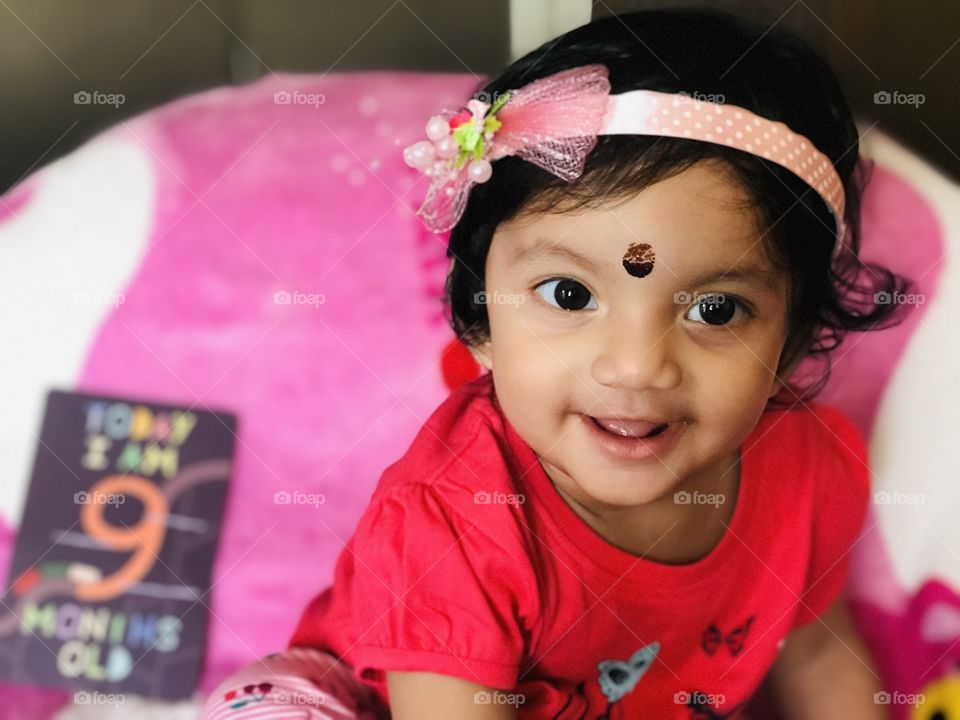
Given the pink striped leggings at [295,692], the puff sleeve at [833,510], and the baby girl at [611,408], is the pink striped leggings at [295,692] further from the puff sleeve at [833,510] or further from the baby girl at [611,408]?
the puff sleeve at [833,510]

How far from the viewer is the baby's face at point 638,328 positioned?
72 cm

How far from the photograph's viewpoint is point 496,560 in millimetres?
792

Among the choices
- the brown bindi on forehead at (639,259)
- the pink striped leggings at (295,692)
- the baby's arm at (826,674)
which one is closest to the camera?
the brown bindi on forehead at (639,259)

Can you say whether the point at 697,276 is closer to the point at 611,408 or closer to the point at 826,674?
the point at 611,408

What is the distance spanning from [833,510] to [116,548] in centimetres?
A: 68

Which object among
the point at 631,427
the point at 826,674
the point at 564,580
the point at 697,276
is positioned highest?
the point at 697,276

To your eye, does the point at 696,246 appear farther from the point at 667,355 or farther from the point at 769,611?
the point at 769,611

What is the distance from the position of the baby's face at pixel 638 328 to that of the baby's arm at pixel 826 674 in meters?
0.30

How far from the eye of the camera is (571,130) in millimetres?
742

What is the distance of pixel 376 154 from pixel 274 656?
1.68 feet

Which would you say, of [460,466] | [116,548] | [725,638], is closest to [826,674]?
[725,638]

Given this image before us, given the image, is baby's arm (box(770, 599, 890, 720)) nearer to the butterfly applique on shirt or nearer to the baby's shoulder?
the butterfly applique on shirt

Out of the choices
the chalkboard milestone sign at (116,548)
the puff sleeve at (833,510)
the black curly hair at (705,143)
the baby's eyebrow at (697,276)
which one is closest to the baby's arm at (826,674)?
the puff sleeve at (833,510)

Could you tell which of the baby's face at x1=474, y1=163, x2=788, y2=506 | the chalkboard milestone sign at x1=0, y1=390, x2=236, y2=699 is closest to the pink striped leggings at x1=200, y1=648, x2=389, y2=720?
the chalkboard milestone sign at x1=0, y1=390, x2=236, y2=699
